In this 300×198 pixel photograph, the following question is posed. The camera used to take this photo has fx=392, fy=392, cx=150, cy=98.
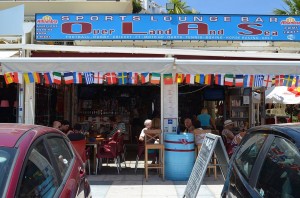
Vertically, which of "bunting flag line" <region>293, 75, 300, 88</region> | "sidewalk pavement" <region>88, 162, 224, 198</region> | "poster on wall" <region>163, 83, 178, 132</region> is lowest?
"sidewalk pavement" <region>88, 162, 224, 198</region>

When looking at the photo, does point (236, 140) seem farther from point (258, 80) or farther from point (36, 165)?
point (36, 165)

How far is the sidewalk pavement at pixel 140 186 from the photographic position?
738 cm

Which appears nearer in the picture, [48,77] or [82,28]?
[48,77]

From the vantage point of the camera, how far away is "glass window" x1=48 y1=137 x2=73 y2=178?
3.82 meters

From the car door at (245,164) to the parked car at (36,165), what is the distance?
59.4 inches

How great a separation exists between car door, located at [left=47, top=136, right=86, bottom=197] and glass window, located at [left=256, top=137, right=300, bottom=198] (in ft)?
5.52

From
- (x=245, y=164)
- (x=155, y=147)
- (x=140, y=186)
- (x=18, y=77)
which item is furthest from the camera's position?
(x=155, y=147)

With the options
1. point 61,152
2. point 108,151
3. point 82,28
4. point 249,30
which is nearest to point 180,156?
point 108,151

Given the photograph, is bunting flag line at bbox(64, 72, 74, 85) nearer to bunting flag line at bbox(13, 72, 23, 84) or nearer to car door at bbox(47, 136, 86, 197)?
bunting flag line at bbox(13, 72, 23, 84)

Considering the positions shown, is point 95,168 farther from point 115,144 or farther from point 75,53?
point 75,53

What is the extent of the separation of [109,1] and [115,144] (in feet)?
20.0

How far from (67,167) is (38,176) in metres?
0.85

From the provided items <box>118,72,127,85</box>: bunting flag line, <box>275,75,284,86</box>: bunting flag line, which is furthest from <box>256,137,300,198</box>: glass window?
<box>275,75,284,86</box>: bunting flag line

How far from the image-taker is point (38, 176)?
3160mm
